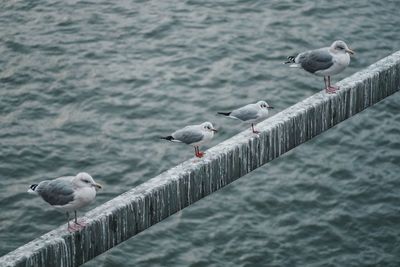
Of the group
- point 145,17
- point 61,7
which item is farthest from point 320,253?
point 61,7

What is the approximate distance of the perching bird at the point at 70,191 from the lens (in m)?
9.89

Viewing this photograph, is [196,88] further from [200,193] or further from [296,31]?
[200,193]

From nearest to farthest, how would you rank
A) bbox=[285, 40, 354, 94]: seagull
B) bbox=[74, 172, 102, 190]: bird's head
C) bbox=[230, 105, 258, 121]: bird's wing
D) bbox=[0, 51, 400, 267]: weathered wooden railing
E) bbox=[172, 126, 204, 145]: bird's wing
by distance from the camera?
bbox=[0, 51, 400, 267]: weathered wooden railing
bbox=[74, 172, 102, 190]: bird's head
bbox=[172, 126, 204, 145]: bird's wing
bbox=[230, 105, 258, 121]: bird's wing
bbox=[285, 40, 354, 94]: seagull

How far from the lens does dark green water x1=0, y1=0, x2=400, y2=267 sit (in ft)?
49.8

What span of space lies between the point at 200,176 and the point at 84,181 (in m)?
1.27

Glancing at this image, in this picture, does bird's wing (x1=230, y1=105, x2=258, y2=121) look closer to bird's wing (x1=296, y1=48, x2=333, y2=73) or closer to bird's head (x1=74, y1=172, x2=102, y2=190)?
bird's wing (x1=296, y1=48, x2=333, y2=73)

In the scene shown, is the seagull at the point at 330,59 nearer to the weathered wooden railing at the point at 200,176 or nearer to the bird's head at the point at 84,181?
the weathered wooden railing at the point at 200,176

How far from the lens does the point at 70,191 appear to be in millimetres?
9914

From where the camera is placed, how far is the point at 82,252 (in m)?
9.06

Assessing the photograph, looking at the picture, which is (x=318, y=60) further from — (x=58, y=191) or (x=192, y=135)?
(x=58, y=191)

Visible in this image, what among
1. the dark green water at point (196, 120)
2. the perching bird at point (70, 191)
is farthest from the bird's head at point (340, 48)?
the perching bird at point (70, 191)

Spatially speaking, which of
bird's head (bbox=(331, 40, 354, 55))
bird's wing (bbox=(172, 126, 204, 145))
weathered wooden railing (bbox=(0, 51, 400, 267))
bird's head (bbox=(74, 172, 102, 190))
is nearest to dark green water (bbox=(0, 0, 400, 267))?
bird's head (bbox=(331, 40, 354, 55))

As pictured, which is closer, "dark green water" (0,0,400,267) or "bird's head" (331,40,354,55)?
"bird's head" (331,40,354,55)

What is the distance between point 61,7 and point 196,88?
19.4 ft
